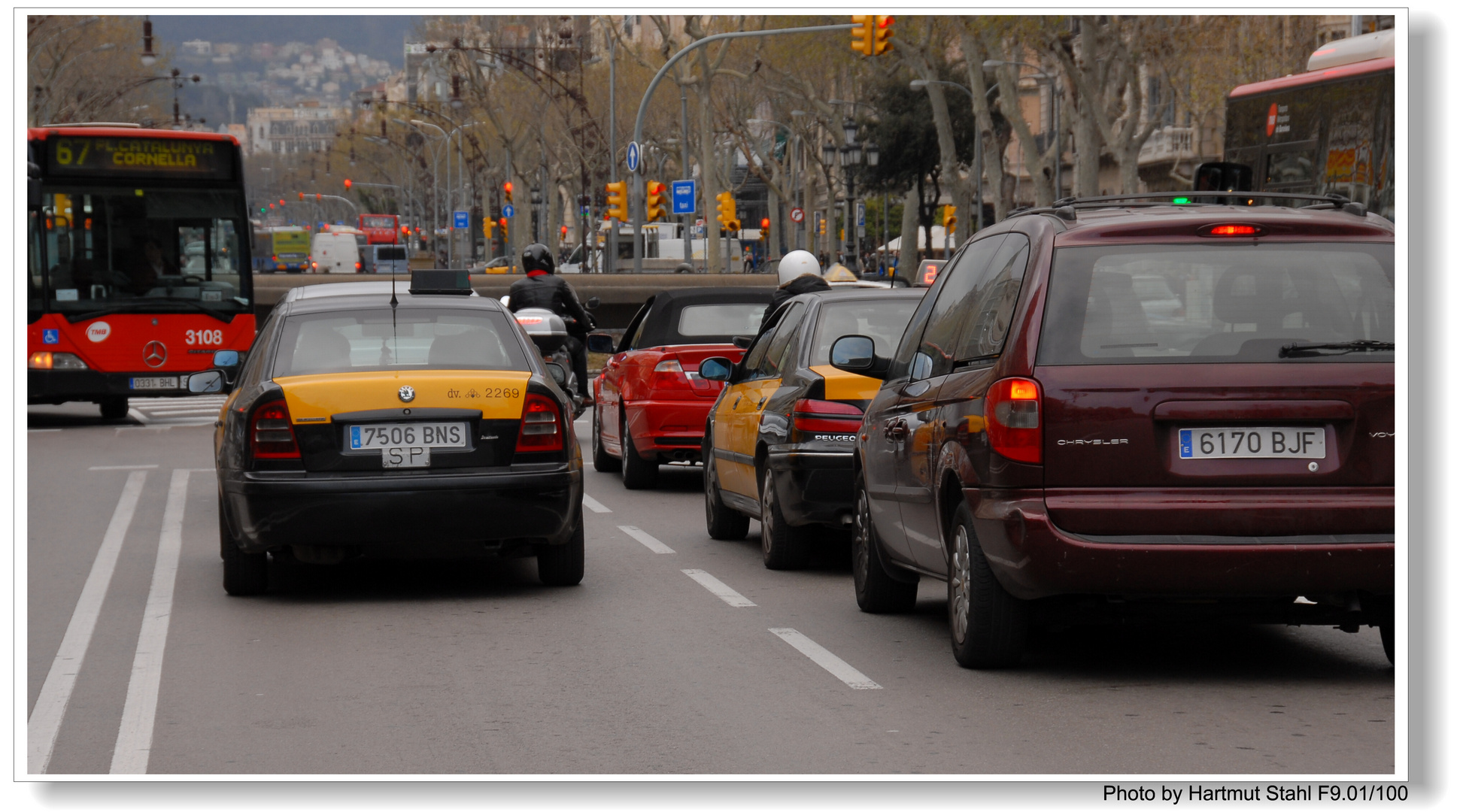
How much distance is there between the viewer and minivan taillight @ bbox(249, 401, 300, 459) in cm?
903

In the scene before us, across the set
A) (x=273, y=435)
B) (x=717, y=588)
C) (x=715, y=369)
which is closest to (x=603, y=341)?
(x=715, y=369)

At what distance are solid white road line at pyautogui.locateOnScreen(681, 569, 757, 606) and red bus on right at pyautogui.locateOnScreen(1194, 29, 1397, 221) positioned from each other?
282 inches

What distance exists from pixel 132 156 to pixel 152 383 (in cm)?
253

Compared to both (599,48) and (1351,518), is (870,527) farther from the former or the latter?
(599,48)

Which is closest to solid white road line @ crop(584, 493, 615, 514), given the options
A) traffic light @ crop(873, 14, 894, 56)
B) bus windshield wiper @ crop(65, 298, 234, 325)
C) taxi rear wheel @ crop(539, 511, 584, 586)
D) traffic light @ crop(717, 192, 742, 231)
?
taxi rear wheel @ crop(539, 511, 584, 586)

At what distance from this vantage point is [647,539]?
12.2m

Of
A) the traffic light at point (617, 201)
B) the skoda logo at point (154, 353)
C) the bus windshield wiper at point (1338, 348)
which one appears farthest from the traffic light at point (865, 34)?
the bus windshield wiper at point (1338, 348)

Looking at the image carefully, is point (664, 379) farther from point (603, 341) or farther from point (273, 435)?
point (273, 435)

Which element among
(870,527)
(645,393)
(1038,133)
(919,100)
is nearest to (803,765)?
(870,527)

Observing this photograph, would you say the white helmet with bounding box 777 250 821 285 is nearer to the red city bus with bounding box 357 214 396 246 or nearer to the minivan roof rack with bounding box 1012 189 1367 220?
the minivan roof rack with bounding box 1012 189 1367 220

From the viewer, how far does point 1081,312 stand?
6.73m

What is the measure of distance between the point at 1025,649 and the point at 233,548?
380 cm
